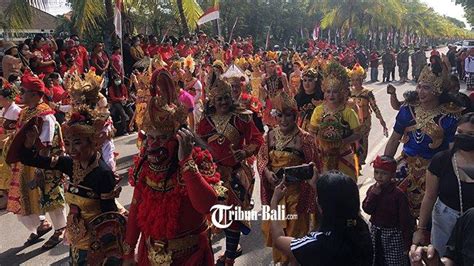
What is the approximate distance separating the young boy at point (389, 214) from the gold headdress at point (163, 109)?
1.99m

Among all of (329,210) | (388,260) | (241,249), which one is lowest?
(241,249)

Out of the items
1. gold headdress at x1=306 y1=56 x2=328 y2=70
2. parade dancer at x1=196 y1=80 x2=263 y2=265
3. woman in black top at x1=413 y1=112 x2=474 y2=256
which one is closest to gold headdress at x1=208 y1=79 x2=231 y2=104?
parade dancer at x1=196 y1=80 x2=263 y2=265

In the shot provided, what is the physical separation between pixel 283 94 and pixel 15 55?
828 centimetres

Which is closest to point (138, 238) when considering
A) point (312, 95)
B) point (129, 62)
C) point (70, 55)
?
point (312, 95)

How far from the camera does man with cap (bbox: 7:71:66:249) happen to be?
17.9ft

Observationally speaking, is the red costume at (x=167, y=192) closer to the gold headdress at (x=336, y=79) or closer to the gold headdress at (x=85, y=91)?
the gold headdress at (x=85, y=91)

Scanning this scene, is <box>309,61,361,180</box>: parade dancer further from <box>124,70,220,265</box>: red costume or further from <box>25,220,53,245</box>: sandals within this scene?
<box>25,220,53,245</box>: sandals

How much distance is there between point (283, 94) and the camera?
4.80m

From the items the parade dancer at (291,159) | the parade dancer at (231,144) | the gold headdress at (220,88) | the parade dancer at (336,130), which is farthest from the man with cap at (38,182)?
the parade dancer at (336,130)

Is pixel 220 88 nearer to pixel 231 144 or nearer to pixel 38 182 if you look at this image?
pixel 231 144

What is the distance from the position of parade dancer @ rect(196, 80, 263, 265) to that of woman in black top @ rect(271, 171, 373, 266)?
2.45 metres

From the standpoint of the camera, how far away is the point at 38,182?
5.58 m

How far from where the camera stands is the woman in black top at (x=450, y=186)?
3.46 meters

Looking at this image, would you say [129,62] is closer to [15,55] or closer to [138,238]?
[15,55]
